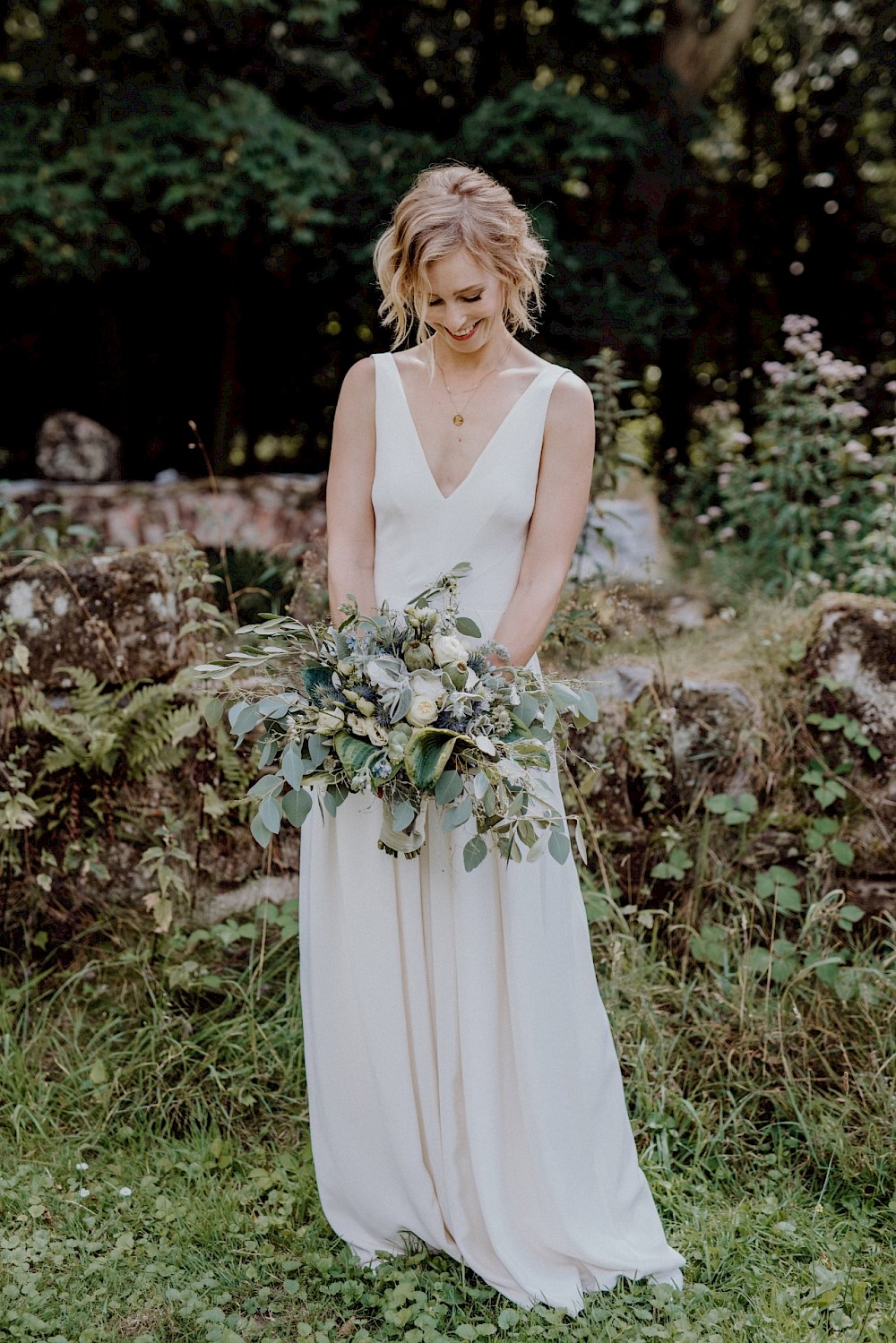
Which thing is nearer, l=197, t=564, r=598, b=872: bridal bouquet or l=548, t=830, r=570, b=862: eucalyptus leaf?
l=197, t=564, r=598, b=872: bridal bouquet

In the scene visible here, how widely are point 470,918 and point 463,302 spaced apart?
1.29 meters

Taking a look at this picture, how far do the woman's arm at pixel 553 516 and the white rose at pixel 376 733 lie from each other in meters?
0.45

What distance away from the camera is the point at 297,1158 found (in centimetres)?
278

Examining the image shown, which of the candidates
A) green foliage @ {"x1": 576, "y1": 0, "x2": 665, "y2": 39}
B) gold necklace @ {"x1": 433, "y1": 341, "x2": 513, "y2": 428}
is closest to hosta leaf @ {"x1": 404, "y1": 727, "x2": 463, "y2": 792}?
gold necklace @ {"x1": 433, "y1": 341, "x2": 513, "y2": 428}

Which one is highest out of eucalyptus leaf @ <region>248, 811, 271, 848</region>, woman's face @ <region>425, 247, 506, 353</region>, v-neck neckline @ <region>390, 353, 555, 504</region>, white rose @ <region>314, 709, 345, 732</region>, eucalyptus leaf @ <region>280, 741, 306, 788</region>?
woman's face @ <region>425, 247, 506, 353</region>

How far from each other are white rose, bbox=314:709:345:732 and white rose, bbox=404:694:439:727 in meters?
0.13

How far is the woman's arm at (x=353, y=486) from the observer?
2285 mm

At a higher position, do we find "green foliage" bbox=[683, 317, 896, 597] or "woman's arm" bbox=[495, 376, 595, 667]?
"green foliage" bbox=[683, 317, 896, 597]

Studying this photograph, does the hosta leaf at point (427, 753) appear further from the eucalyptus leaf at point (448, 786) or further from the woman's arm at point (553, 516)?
the woman's arm at point (553, 516)

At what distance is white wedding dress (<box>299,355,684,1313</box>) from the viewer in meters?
2.23

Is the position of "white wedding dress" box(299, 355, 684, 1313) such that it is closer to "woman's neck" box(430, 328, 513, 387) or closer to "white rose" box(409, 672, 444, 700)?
"woman's neck" box(430, 328, 513, 387)

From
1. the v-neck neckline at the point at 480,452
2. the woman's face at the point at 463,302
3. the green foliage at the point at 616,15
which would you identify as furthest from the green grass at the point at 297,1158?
the green foliage at the point at 616,15

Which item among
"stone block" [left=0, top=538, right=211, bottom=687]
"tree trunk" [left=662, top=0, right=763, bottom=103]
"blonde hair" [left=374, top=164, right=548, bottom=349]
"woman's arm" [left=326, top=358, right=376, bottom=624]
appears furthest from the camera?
"tree trunk" [left=662, top=0, right=763, bottom=103]

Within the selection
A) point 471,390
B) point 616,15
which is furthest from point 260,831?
point 616,15
